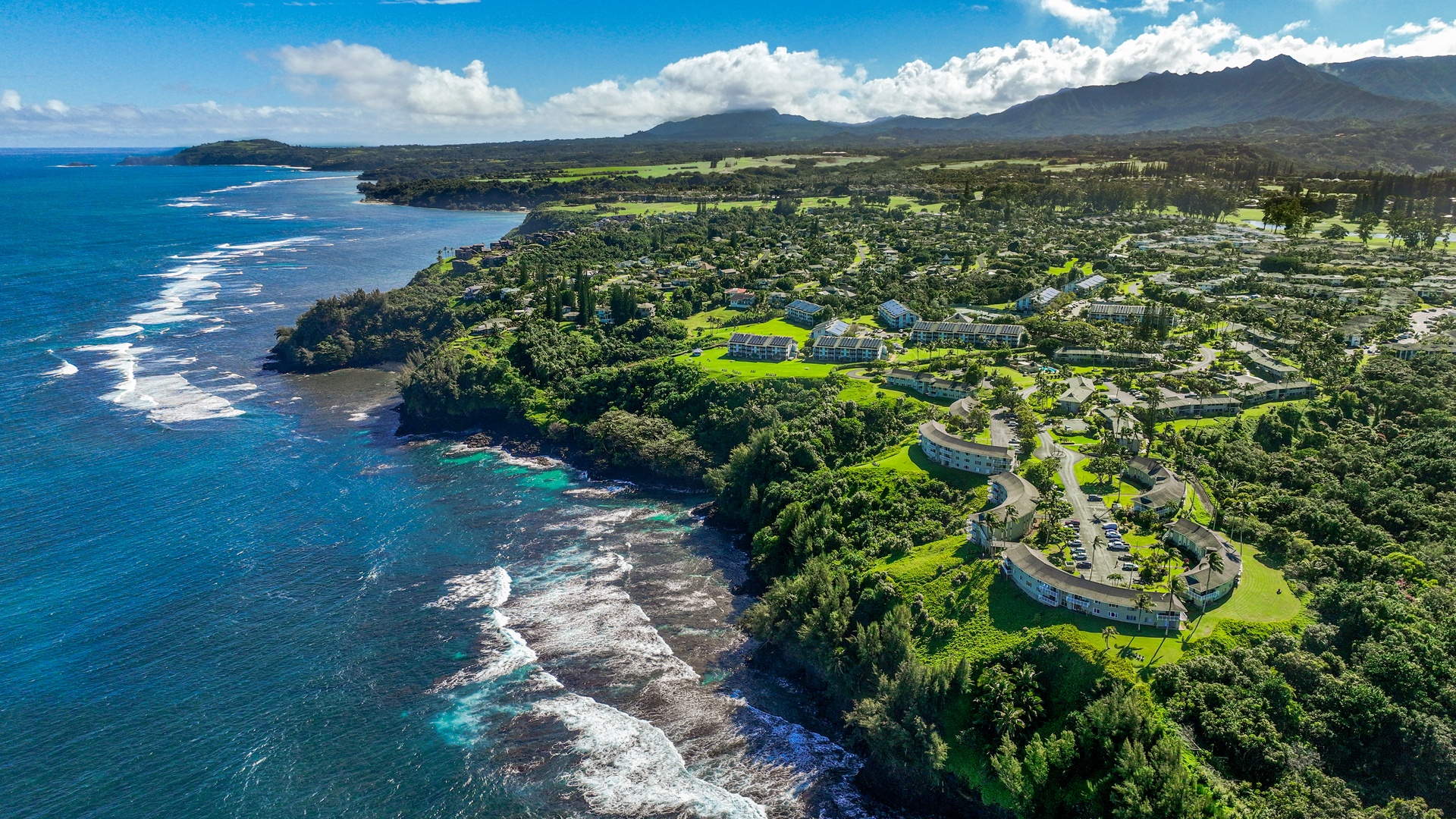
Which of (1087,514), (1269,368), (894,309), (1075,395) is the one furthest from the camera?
(894,309)

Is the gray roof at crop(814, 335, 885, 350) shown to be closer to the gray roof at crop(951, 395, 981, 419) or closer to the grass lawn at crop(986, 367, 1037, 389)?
the grass lawn at crop(986, 367, 1037, 389)

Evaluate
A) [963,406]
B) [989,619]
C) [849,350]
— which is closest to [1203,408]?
[963,406]

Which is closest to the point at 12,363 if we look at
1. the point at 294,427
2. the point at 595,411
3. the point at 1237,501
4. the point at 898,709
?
the point at 294,427

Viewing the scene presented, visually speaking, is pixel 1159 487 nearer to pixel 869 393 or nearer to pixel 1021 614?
pixel 1021 614

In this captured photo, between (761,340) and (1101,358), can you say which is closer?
(1101,358)

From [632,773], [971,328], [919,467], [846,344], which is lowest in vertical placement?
[632,773]

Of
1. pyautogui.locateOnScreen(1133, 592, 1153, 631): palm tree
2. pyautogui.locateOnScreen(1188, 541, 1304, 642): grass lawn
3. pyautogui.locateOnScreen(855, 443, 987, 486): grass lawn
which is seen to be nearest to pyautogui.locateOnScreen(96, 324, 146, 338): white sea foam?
pyautogui.locateOnScreen(855, 443, 987, 486): grass lawn

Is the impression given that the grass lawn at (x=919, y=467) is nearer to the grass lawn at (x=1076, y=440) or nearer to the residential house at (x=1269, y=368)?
the grass lawn at (x=1076, y=440)

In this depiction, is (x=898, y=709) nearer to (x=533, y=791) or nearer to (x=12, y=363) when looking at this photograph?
(x=533, y=791)
